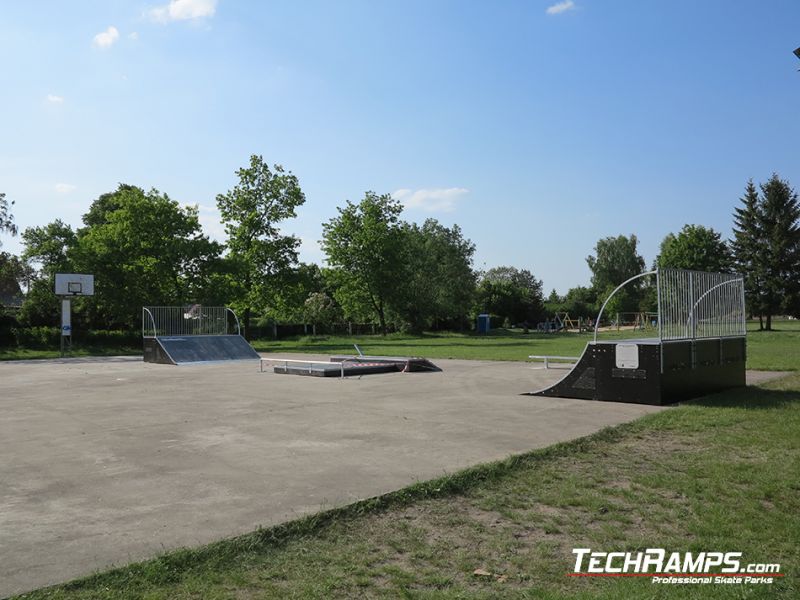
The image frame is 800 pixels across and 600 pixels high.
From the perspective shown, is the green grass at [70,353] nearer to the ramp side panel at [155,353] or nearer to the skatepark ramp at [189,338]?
the skatepark ramp at [189,338]

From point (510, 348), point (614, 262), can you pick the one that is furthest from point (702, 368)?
point (614, 262)

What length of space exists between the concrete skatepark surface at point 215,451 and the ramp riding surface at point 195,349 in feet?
35.7

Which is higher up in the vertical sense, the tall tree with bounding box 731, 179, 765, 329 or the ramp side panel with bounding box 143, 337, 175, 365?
the tall tree with bounding box 731, 179, 765, 329

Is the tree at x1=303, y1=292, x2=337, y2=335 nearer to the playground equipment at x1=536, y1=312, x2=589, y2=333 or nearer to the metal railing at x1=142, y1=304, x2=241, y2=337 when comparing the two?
the playground equipment at x1=536, y1=312, x2=589, y2=333

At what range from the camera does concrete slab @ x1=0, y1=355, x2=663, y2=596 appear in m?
4.40

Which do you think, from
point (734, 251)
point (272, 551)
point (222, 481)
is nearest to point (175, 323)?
point (222, 481)

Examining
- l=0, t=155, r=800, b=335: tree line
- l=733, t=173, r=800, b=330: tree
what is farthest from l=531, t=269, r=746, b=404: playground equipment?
l=733, t=173, r=800, b=330: tree

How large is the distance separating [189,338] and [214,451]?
2127cm

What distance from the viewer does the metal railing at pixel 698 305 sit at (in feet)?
36.9

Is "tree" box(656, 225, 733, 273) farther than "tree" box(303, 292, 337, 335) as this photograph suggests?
Yes

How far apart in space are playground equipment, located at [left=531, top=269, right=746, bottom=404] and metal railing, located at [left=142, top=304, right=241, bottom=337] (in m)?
20.0

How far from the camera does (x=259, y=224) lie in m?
43.6

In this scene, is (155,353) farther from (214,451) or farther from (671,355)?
(671,355)

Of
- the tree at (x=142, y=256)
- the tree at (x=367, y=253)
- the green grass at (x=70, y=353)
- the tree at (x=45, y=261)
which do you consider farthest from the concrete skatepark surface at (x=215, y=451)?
the tree at (x=367, y=253)
